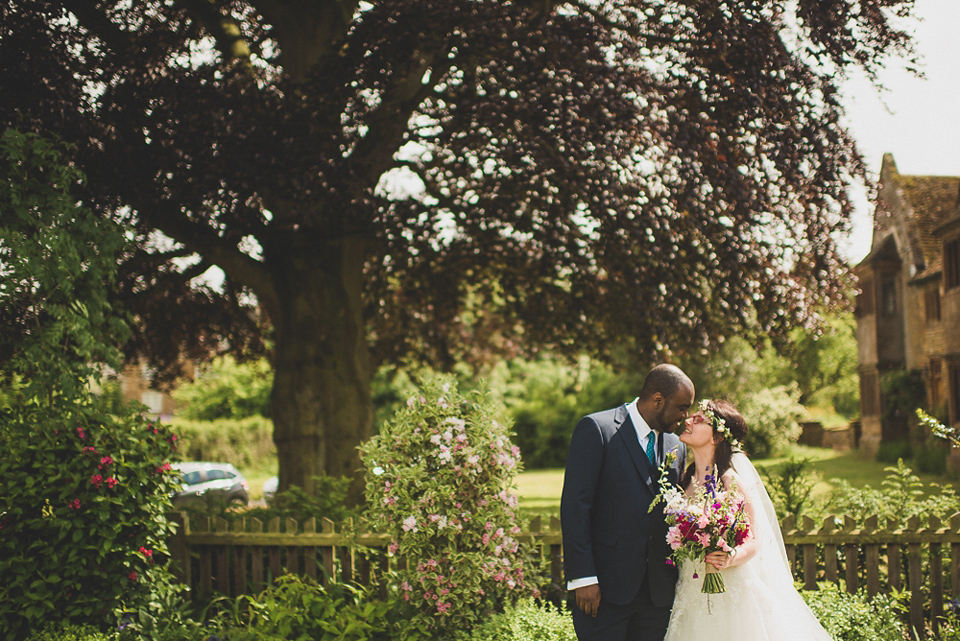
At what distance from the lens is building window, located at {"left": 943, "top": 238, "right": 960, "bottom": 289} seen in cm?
2188

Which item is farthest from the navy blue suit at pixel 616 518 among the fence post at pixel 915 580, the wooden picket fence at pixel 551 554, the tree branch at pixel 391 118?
the tree branch at pixel 391 118

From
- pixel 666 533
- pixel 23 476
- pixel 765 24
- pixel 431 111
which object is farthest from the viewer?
pixel 431 111

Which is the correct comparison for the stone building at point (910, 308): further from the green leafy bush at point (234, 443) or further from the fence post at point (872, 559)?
the green leafy bush at point (234, 443)

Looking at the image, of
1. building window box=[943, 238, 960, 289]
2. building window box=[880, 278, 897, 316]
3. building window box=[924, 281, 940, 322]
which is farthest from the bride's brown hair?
building window box=[880, 278, 897, 316]

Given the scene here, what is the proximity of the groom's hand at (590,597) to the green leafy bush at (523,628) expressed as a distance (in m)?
1.24

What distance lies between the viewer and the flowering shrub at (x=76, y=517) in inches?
220

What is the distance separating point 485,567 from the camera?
534 cm

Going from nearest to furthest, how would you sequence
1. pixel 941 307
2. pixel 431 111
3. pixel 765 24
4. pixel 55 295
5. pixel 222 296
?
A: pixel 55 295 → pixel 765 24 → pixel 431 111 → pixel 222 296 → pixel 941 307

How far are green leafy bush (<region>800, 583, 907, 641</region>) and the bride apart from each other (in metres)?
1.08

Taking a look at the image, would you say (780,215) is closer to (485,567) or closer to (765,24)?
(765,24)

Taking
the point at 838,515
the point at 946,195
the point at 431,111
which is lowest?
the point at 838,515

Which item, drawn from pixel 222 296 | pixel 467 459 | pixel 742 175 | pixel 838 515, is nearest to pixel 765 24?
pixel 742 175

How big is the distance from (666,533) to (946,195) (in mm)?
27113

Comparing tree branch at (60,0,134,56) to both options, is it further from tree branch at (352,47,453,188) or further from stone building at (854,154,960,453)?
stone building at (854,154,960,453)
